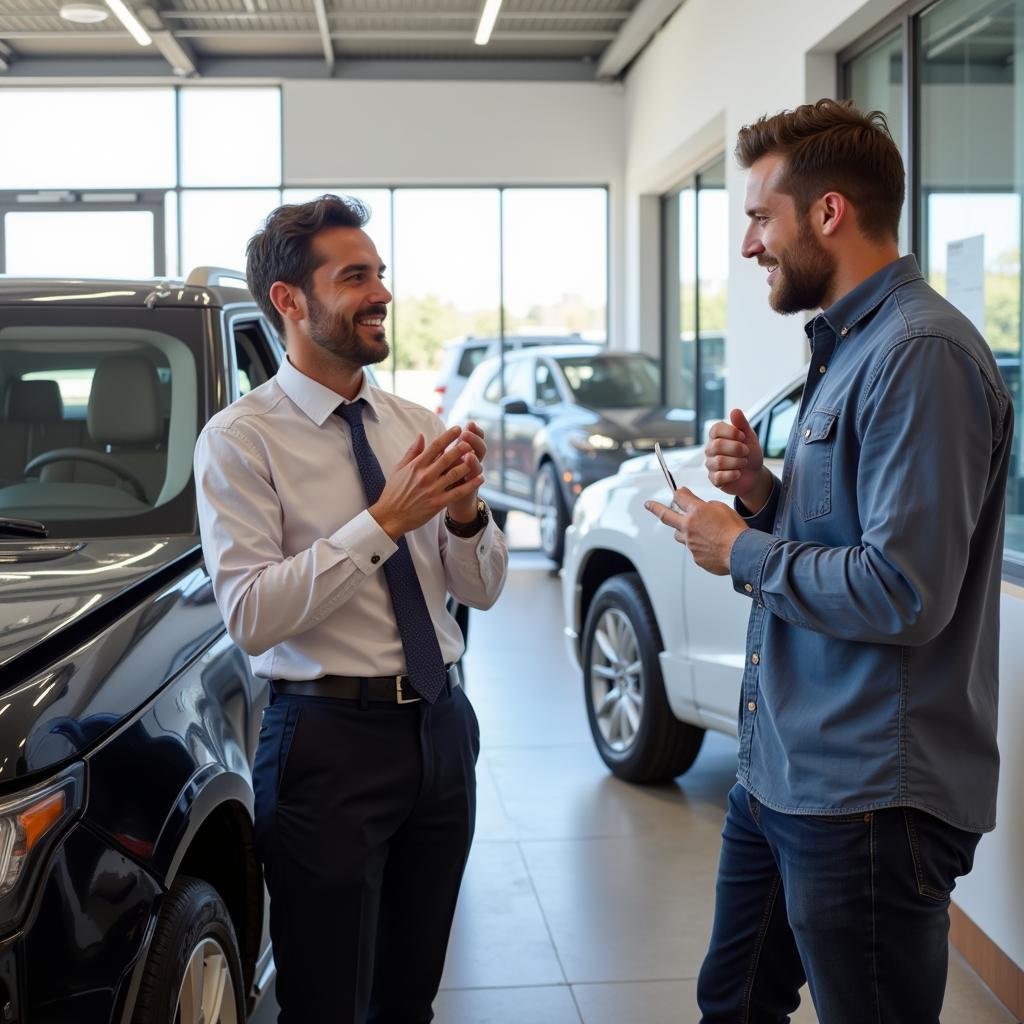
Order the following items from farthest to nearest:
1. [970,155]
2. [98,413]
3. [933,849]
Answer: [970,155], [98,413], [933,849]

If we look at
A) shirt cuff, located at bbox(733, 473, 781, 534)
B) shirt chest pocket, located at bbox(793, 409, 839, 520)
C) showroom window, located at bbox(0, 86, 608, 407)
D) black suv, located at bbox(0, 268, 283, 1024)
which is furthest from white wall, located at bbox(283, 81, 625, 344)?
shirt chest pocket, located at bbox(793, 409, 839, 520)

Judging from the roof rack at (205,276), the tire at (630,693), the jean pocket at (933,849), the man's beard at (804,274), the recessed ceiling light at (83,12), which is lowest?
the tire at (630,693)

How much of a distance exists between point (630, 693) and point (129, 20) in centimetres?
823

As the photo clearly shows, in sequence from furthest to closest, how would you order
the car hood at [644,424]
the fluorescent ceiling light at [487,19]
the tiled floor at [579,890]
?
the car hood at [644,424] → the fluorescent ceiling light at [487,19] → the tiled floor at [579,890]

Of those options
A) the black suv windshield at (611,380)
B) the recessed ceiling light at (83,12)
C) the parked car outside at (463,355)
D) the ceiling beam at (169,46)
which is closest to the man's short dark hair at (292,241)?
the black suv windshield at (611,380)

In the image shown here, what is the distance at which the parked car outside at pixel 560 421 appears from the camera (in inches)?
420

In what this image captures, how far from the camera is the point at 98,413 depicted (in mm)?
3117

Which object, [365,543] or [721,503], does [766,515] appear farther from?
[365,543]

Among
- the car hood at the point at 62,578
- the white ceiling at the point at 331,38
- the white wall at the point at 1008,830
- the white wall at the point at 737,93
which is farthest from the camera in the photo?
the white ceiling at the point at 331,38

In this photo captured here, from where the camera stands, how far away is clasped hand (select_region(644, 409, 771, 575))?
6.63 feet

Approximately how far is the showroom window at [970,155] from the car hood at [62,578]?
2532 mm

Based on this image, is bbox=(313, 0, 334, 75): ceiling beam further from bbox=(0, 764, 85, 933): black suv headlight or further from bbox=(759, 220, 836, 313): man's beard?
bbox=(0, 764, 85, 933): black suv headlight

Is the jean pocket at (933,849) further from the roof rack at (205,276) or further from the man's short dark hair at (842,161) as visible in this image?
the roof rack at (205,276)

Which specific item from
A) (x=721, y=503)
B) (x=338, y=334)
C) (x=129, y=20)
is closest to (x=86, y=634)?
(x=338, y=334)
